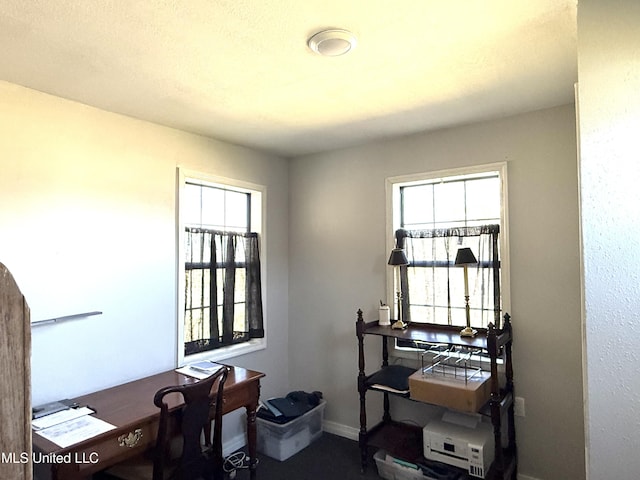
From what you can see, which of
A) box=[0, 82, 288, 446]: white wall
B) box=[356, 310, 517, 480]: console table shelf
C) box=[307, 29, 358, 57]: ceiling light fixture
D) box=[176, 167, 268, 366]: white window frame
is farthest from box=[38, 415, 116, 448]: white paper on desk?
Answer: box=[307, 29, 358, 57]: ceiling light fixture

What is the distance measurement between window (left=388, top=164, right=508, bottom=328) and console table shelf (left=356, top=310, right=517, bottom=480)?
0.53ft

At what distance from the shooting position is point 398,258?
9.79 feet

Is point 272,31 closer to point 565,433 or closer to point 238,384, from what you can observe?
point 238,384

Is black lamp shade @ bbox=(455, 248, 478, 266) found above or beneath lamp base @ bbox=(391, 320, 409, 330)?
above

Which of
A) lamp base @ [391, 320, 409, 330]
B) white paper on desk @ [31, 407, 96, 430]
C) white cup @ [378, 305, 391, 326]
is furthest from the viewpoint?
white cup @ [378, 305, 391, 326]

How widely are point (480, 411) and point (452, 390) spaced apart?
9.8 inches

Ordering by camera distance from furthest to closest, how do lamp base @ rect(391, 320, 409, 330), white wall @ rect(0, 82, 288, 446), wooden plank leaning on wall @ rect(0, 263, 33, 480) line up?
lamp base @ rect(391, 320, 409, 330) < white wall @ rect(0, 82, 288, 446) < wooden plank leaning on wall @ rect(0, 263, 33, 480)

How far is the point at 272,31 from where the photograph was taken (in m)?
1.66

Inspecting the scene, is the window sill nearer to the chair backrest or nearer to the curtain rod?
the curtain rod

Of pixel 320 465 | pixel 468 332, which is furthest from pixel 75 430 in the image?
pixel 468 332

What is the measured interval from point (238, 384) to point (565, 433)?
2046mm

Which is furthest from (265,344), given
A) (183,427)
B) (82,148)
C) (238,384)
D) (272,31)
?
(272,31)

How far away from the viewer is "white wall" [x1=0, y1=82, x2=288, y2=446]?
2.16m

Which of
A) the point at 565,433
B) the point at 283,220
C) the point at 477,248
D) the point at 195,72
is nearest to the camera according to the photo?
the point at 195,72
